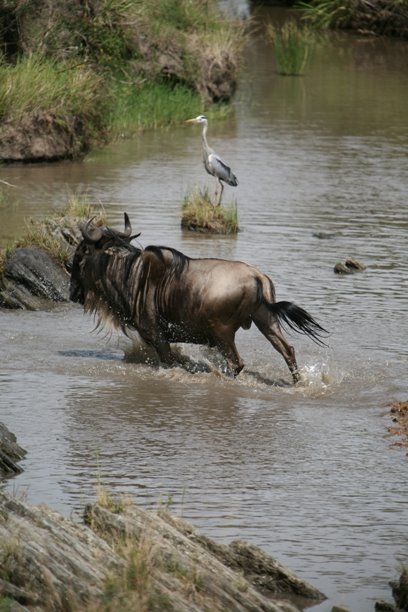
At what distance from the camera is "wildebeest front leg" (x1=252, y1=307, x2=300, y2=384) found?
472 inches

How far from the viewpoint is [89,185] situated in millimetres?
20156

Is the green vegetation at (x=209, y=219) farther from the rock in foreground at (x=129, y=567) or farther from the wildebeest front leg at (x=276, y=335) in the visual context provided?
the rock in foreground at (x=129, y=567)

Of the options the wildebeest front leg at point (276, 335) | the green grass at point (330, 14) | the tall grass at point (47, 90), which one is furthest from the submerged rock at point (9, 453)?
the green grass at point (330, 14)

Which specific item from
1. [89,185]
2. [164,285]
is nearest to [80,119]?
[89,185]

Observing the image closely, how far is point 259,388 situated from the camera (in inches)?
474

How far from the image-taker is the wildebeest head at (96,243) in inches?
489

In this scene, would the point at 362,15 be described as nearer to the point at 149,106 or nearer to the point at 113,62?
the point at 113,62

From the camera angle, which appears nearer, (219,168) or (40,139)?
(219,168)

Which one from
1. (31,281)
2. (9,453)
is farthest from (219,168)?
(9,453)

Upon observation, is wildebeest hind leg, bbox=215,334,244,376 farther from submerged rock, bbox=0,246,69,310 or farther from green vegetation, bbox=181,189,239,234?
green vegetation, bbox=181,189,239,234

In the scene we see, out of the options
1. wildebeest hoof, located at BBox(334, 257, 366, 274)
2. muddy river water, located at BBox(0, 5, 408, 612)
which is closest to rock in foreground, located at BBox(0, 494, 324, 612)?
muddy river water, located at BBox(0, 5, 408, 612)

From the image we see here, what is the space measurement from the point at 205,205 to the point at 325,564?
10331 mm

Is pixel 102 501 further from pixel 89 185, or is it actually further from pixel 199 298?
pixel 89 185

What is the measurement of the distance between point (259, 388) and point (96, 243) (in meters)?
1.89
